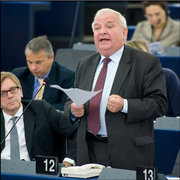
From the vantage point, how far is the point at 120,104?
92.4 inches

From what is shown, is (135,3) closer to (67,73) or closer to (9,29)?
(9,29)

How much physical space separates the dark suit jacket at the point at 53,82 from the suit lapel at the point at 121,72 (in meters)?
0.74

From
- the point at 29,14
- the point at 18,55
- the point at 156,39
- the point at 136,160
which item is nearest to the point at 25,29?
the point at 29,14

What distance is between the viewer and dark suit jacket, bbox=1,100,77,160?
9.03 feet

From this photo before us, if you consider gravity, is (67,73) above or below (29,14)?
below

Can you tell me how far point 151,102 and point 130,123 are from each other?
0.13 meters

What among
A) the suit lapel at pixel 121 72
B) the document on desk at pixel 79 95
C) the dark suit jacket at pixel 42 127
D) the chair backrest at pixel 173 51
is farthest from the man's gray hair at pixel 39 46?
the chair backrest at pixel 173 51

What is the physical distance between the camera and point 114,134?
7.95 feet

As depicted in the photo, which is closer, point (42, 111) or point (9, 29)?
point (42, 111)

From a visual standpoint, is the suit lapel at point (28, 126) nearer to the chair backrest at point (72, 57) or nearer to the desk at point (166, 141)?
the desk at point (166, 141)

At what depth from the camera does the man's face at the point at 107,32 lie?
8.07 ft

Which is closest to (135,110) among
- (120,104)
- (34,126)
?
(120,104)

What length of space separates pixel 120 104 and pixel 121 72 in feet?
0.57

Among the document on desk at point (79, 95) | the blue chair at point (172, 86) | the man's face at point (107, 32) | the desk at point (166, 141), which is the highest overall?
the man's face at point (107, 32)
